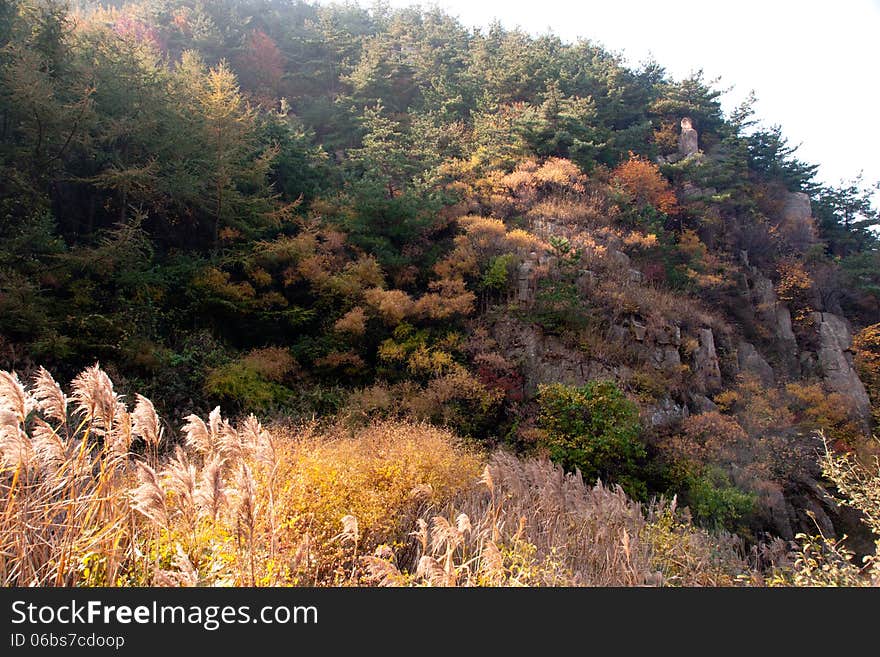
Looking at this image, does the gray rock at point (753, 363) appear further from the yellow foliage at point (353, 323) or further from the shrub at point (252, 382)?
the shrub at point (252, 382)

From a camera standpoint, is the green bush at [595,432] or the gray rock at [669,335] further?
the gray rock at [669,335]

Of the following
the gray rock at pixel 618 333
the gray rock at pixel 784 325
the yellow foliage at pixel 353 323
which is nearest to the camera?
the yellow foliage at pixel 353 323

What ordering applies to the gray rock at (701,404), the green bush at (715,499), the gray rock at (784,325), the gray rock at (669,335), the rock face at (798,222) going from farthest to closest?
1. the rock face at (798,222)
2. the gray rock at (784,325)
3. the gray rock at (669,335)
4. the gray rock at (701,404)
5. the green bush at (715,499)

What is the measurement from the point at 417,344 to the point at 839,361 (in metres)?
17.5

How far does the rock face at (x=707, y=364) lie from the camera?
14906 millimetres

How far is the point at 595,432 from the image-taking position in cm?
1053

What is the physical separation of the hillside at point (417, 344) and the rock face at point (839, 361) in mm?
124

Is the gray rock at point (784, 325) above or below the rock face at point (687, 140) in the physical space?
below

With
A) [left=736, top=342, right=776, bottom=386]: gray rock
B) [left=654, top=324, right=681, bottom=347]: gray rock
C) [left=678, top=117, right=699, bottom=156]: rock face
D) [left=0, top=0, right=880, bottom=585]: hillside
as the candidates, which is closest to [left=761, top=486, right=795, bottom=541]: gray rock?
[left=0, top=0, right=880, bottom=585]: hillside

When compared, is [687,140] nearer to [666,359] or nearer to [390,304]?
[666,359]

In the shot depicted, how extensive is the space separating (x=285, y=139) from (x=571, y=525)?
18.8 meters

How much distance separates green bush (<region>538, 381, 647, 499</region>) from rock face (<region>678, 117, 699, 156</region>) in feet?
64.1

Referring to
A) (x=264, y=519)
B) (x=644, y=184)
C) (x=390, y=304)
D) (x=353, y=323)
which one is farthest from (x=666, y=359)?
(x=264, y=519)

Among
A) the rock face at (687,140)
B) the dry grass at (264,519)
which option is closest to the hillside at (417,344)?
the dry grass at (264,519)
